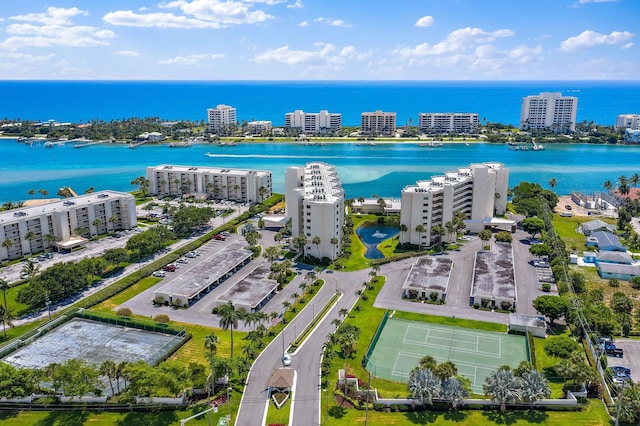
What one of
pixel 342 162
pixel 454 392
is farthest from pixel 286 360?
pixel 342 162

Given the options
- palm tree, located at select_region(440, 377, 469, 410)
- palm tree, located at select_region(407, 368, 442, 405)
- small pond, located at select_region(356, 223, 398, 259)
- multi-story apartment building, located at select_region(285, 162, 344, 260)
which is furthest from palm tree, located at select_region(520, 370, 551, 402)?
small pond, located at select_region(356, 223, 398, 259)

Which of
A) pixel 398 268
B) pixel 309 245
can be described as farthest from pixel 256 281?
pixel 398 268

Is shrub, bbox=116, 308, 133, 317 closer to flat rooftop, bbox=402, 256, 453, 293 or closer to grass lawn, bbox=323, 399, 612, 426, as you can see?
grass lawn, bbox=323, 399, 612, 426

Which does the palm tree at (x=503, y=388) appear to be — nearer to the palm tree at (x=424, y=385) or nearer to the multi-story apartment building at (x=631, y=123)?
the palm tree at (x=424, y=385)

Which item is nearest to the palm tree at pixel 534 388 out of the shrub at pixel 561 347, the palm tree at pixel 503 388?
the palm tree at pixel 503 388

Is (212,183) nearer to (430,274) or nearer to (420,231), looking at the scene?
(420,231)

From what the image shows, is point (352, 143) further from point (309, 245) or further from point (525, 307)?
point (525, 307)
